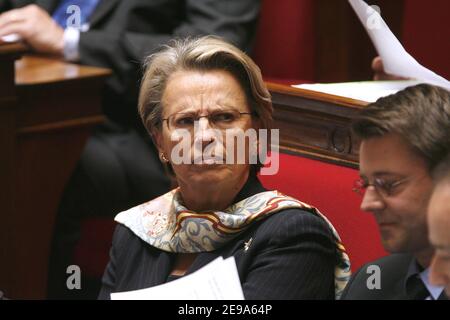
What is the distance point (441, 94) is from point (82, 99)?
1.28 meters

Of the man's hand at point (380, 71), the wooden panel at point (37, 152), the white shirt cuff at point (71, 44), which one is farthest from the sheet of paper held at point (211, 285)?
the white shirt cuff at point (71, 44)

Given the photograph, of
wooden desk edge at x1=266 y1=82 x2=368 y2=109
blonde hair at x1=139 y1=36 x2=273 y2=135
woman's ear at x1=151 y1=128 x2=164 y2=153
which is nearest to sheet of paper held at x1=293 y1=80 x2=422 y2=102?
wooden desk edge at x1=266 y1=82 x2=368 y2=109

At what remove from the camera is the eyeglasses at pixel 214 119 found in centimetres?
134

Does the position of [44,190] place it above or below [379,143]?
below

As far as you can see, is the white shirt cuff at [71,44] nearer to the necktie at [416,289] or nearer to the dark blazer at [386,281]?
the dark blazer at [386,281]

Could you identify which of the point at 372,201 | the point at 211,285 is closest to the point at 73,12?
the point at 211,285

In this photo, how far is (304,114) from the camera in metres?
1.51

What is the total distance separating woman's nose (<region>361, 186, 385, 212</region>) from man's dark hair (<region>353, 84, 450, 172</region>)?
0.06 metres

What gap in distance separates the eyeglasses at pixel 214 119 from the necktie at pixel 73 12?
3.60ft

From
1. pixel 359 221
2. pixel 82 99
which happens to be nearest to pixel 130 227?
pixel 359 221

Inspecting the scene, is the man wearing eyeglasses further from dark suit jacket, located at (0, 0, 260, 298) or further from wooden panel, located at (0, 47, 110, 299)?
dark suit jacket, located at (0, 0, 260, 298)

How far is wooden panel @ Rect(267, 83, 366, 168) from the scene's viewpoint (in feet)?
4.73

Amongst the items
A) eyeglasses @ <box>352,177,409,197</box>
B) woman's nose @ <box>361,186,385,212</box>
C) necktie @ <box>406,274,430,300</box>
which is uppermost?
eyeglasses @ <box>352,177,409,197</box>
